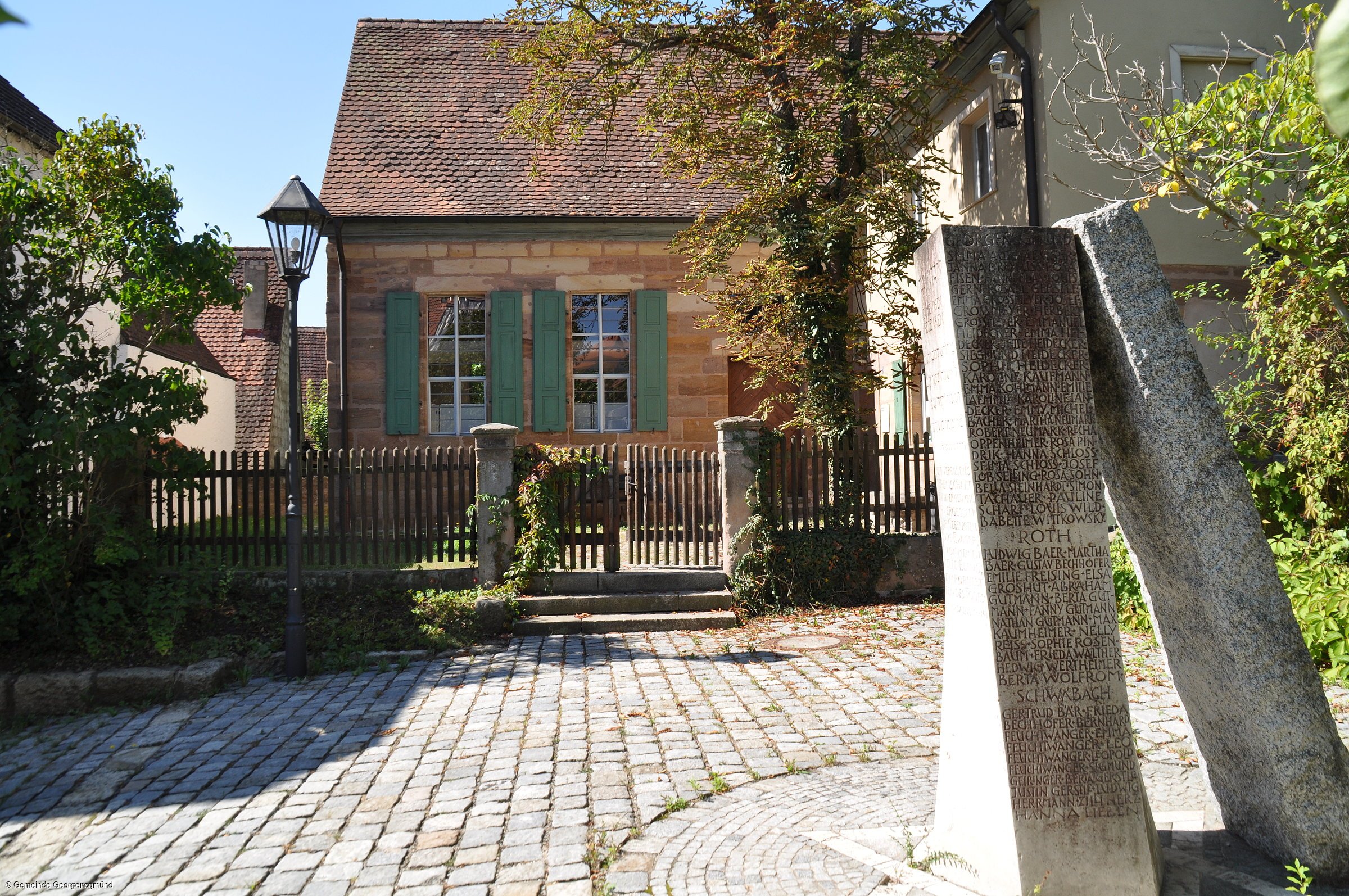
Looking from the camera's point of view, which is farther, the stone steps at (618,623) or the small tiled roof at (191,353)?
the small tiled roof at (191,353)

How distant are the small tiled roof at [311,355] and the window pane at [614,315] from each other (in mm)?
19754

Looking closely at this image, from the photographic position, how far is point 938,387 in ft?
11.3

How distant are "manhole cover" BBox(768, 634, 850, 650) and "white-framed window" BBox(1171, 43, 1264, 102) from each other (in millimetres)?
7484

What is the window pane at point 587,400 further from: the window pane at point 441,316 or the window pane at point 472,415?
the window pane at point 441,316

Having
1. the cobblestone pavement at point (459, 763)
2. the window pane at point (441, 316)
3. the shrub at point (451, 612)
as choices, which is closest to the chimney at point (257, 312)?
the window pane at point (441, 316)

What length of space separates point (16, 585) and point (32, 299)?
6.94 ft

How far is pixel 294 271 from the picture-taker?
7508 millimetres

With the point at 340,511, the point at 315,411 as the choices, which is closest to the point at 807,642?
the point at 340,511

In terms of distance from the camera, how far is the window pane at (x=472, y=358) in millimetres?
14758

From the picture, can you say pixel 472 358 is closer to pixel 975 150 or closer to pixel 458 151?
pixel 458 151

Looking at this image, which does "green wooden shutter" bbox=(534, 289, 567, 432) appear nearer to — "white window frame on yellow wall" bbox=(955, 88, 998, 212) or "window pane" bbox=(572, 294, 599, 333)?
"window pane" bbox=(572, 294, 599, 333)

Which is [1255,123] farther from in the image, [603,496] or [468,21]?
[468,21]

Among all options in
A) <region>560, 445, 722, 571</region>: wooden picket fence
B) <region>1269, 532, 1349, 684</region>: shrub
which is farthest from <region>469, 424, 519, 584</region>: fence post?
<region>1269, 532, 1349, 684</region>: shrub

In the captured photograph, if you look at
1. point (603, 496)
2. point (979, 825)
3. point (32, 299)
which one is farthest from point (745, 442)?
point (979, 825)
